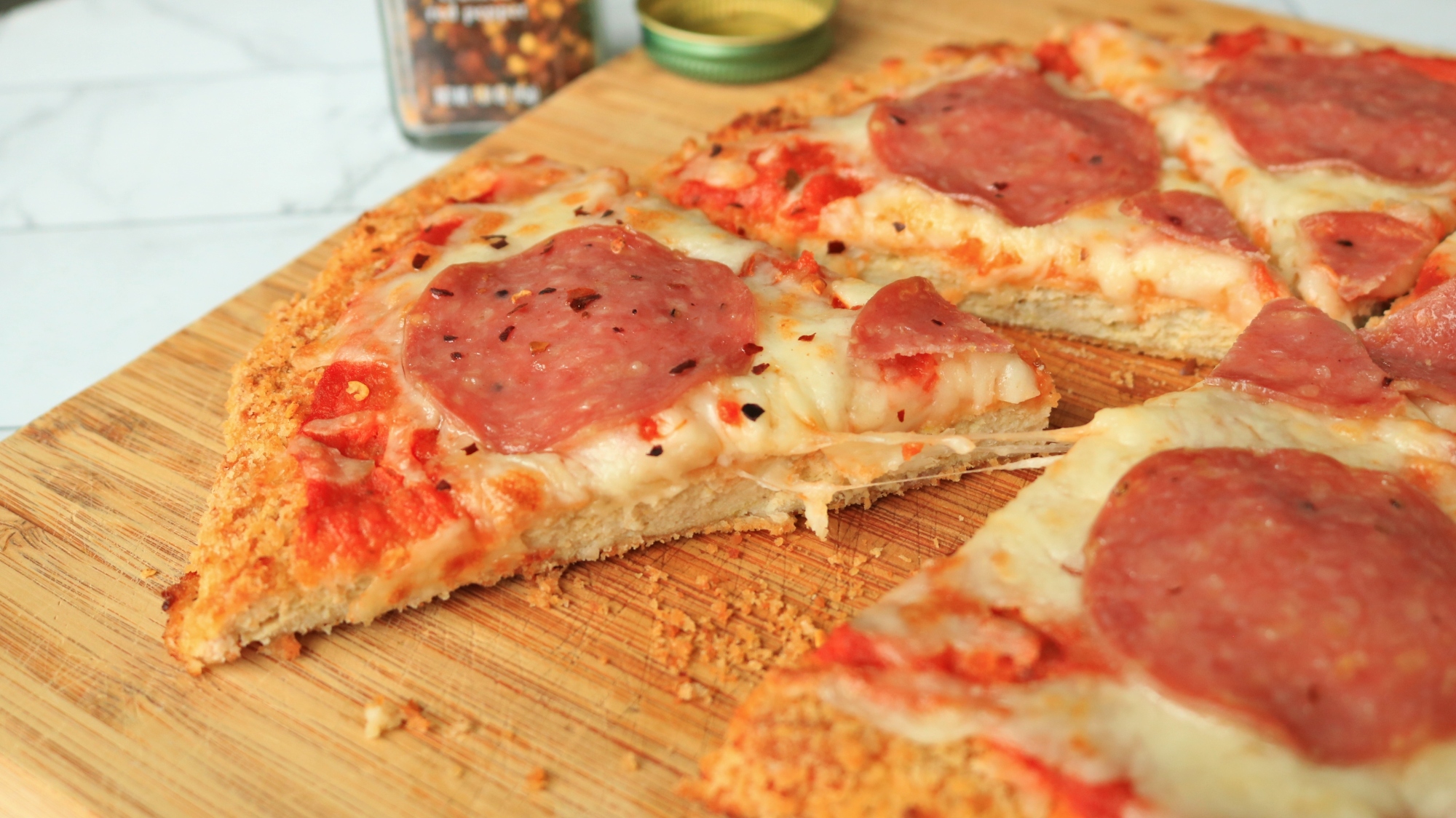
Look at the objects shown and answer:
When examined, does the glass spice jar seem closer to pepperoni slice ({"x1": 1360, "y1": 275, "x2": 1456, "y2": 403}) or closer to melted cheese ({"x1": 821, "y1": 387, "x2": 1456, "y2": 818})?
melted cheese ({"x1": 821, "y1": 387, "x2": 1456, "y2": 818})

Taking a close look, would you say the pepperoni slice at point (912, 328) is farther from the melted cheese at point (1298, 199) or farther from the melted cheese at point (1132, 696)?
the melted cheese at point (1298, 199)

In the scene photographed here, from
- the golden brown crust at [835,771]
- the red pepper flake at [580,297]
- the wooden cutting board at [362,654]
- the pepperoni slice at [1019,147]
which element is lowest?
the wooden cutting board at [362,654]

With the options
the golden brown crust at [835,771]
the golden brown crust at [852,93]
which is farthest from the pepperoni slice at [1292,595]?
the golden brown crust at [852,93]

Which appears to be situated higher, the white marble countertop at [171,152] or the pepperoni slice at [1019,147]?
the pepperoni slice at [1019,147]

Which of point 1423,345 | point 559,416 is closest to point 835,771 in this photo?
point 559,416

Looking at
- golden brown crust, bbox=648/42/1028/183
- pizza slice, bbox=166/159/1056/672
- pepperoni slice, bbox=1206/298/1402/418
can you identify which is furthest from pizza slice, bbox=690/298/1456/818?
golden brown crust, bbox=648/42/1028/183

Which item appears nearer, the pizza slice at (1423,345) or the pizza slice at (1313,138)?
the pizza slice at (1423,345)
